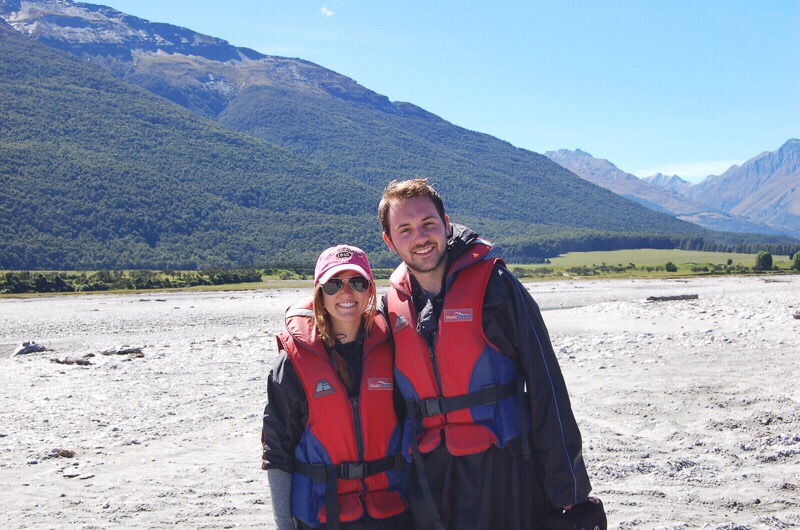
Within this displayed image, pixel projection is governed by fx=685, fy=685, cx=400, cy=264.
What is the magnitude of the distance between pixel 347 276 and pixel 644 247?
141m

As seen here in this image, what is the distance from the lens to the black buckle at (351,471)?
149 inches

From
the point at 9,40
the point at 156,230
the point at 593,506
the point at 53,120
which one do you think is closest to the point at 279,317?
the point at 593,506

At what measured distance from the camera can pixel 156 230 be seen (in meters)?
111

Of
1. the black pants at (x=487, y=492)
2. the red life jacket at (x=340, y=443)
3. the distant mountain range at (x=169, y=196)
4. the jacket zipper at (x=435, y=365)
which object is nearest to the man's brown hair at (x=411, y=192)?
the jacket zipper at (x=435, y=365)

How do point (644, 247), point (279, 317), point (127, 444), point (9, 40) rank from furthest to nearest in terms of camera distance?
point (9, 40), point (644, 247), point (279, 317), point (127, 444)

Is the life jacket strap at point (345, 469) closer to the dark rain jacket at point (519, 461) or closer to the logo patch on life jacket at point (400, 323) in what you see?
the dark rain jacket at point (519, 461)

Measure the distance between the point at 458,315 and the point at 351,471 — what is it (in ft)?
3.43

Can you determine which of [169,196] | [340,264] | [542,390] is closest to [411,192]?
[340,264]

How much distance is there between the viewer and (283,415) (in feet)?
12.5

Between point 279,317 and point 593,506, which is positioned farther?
point 279,317

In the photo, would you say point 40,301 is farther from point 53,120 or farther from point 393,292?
point 53,120

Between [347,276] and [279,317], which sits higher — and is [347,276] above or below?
above

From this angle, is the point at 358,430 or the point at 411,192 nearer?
the point at 358,430

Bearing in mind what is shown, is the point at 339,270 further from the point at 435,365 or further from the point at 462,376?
the point at 462,376
